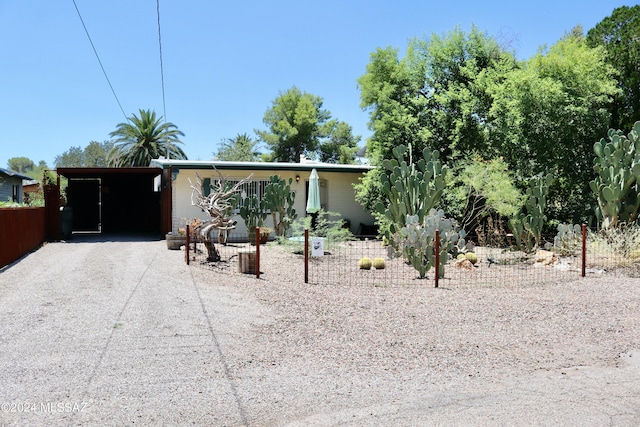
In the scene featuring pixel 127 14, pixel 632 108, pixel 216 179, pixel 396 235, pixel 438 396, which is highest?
pixel 127 14

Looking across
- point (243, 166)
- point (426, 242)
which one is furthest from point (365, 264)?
point (243, 166)

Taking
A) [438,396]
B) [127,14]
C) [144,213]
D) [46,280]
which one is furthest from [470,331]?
[144,213]

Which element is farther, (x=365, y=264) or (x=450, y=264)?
(x=450, y=264)

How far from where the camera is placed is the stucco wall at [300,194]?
18266 mm

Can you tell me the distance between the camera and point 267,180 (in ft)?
63.7

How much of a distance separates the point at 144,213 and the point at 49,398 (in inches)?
919

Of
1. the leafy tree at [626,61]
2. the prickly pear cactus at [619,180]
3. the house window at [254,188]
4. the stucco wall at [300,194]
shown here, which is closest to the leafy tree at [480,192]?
the prickly pear cactus at [619,180]

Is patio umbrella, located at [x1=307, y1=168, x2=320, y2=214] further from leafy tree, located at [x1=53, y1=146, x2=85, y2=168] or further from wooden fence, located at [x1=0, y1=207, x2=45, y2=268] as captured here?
leafy tree, located at [x1=53, y1=146, x2=85, y2=168]

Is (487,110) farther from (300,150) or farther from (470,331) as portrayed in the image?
(300,150)

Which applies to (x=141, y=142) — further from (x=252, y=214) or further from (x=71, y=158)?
(x=71, y=158)

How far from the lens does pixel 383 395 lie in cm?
453

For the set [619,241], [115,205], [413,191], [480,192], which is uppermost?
[480,192]

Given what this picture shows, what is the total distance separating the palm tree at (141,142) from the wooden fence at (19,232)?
22821 millimetres

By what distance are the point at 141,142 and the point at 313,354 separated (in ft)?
120
